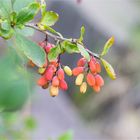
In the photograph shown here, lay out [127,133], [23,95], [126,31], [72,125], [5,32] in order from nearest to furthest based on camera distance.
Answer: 1. [23,95]
2. [5,32]
3. [72,125]
4. [127,133]
5. [126,31]

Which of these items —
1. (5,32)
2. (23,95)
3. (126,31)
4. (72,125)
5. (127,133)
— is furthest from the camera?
(126,31)

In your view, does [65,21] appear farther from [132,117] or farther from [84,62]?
[84,62]

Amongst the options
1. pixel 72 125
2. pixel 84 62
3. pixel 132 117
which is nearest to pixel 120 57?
pixel 132 117

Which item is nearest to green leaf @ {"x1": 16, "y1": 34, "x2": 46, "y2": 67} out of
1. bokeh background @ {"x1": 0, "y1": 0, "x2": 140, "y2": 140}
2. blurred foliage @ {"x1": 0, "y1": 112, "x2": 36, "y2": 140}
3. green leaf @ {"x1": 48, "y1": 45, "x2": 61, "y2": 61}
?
green leaf @ {"x1": 48, "y1": 45, "x2": 61, "y2": 61}

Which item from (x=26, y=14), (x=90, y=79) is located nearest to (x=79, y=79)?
(x=90, y=79)

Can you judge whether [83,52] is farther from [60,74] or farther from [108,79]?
[108,79]

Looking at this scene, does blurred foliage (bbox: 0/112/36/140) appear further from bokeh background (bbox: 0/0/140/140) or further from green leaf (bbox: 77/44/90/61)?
bokeh background (bbox: 0/0/140/140)
